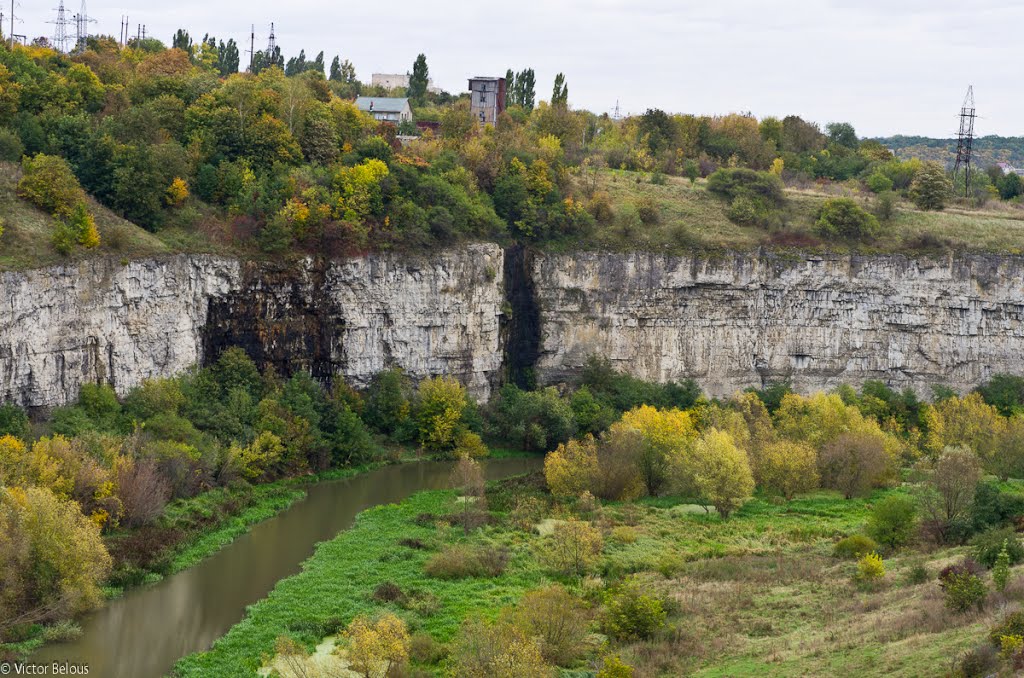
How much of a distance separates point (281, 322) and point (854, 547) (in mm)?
23244

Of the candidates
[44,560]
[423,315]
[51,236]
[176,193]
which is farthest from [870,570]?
[176,193]

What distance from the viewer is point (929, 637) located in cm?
2283

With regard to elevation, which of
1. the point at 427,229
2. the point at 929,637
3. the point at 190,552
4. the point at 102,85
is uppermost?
the point at 102,85

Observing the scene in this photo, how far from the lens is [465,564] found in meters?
32.4

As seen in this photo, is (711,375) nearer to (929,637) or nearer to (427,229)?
(427,229)

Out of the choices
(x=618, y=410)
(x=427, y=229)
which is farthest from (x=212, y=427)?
(x=618, y=410)

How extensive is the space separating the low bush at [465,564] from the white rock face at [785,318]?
72.1 feet

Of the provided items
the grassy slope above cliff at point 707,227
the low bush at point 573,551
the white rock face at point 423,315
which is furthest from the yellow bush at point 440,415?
the low bush at point 573,551

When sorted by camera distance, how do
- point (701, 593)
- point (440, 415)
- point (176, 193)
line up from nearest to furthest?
point (701, 593) < point (176, 193) < point (440, 415)

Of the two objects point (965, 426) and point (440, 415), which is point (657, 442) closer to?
point (440, 415)

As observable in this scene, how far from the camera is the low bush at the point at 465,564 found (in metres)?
32.1

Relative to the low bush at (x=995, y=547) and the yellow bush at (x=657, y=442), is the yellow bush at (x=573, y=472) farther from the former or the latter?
the low bush at (x=995, y=547)

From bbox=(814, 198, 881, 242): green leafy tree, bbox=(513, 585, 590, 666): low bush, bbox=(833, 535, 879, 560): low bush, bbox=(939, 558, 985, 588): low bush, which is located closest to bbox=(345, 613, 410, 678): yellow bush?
bbox=(513, 585, 590, 666): low bush

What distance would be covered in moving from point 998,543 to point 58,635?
19.4m
